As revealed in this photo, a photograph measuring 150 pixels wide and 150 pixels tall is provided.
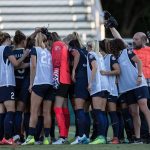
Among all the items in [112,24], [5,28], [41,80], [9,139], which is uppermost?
[5,28]

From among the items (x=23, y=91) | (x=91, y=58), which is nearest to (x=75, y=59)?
(x=91, y=58)

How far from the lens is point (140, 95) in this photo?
1451 cm

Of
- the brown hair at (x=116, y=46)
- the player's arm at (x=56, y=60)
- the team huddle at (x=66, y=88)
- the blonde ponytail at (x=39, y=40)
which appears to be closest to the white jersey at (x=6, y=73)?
the team huddle at (x=66, y=88)

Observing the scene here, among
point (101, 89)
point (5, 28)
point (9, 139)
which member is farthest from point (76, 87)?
point (5, 28)

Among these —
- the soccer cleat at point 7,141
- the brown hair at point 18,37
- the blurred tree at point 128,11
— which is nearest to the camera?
the soccer cleat at point 7,141

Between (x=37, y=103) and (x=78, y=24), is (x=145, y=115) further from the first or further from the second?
(x=78, y=24)

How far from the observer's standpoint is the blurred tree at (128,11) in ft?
135

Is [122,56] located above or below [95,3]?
below

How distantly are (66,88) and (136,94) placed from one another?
115cm

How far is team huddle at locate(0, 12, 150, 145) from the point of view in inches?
566

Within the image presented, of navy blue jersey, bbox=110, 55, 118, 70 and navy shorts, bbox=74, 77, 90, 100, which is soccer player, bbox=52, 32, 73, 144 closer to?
navy shorts, bbox=74, 77, 90, 100

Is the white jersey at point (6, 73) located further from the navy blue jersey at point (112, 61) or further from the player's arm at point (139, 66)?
the player's arm at point (139, 66)

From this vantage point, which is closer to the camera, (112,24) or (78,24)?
(112,24)

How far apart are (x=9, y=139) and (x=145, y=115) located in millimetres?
2239
